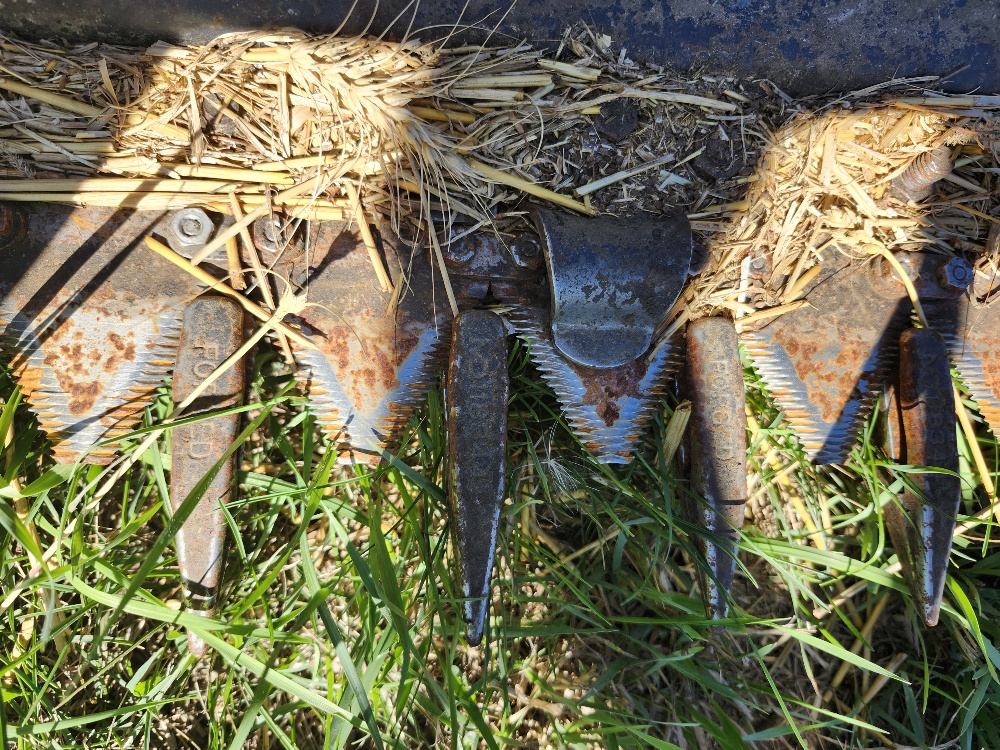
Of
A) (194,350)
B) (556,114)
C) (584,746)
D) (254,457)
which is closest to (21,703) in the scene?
(254,457)

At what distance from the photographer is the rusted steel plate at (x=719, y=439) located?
4.53 feet

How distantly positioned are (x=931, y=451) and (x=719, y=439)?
42 centimetres

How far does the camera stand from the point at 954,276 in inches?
58.8

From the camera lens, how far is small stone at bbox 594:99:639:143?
1396 mm

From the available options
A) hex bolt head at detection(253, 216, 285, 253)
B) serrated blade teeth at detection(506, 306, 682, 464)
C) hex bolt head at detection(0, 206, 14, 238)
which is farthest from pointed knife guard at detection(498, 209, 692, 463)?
hex bolt head at detection(0, 206, 14, 238)

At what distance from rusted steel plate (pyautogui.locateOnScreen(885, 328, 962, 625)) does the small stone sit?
27.3 inches

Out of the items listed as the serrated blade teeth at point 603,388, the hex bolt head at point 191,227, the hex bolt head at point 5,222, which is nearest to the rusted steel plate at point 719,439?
the serrated blade teeth at point 603,388

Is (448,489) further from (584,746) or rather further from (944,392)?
(944,392)

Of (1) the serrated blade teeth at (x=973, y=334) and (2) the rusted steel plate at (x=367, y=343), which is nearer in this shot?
(2) the rusted steel plate at (x=367, y=343)

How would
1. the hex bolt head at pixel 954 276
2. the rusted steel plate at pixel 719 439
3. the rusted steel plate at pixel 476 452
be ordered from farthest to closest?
the hex bolt head at pixel 954 276 → the rusted steel plate at pixel 719 439 → the rusted steel plate at pixel 476 452

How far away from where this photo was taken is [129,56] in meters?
1.32

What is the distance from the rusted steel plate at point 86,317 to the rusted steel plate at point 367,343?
0.26 meters

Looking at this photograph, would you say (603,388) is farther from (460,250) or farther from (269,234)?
(269,234)

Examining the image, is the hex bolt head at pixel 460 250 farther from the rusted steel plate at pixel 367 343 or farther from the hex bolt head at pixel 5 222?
the hex bolt head at pixel 5 222
